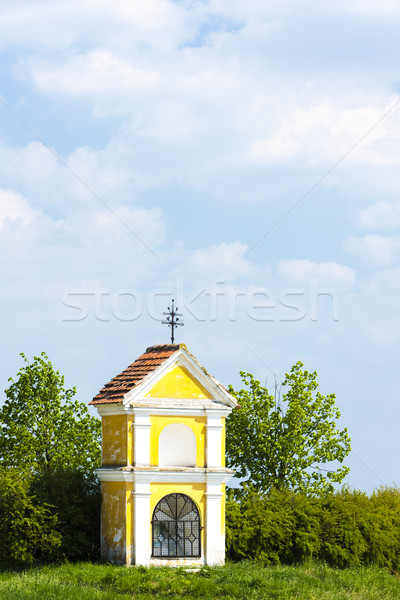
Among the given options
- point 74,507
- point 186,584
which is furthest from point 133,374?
point 186,584

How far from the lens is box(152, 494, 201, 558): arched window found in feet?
100

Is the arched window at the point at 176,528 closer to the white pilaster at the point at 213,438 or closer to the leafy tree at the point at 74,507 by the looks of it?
the white pilaster at the point at 213,438

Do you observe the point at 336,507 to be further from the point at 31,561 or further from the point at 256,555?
the point at 31,561

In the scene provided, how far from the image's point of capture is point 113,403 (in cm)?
3098

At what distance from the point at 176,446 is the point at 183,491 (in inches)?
76.2

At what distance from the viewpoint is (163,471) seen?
30.6 m

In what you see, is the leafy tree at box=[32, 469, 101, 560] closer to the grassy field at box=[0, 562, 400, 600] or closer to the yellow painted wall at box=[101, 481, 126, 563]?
the yellow painted wall at box=[101, 481, 126, 563]

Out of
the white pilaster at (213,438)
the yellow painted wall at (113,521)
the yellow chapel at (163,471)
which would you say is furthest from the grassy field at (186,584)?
the white pilaster at (213,438)

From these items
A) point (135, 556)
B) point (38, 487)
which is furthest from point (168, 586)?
point (38, 487)

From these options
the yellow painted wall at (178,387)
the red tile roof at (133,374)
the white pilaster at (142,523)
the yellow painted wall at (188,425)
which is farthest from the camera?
the red tile roof at (133,374)

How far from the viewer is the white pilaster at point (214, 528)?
30.7 meters

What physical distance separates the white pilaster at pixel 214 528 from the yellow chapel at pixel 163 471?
33mm

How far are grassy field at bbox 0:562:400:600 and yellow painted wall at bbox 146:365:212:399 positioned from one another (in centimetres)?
565

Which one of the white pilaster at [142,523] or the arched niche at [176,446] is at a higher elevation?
the arched niche at [176,446]
